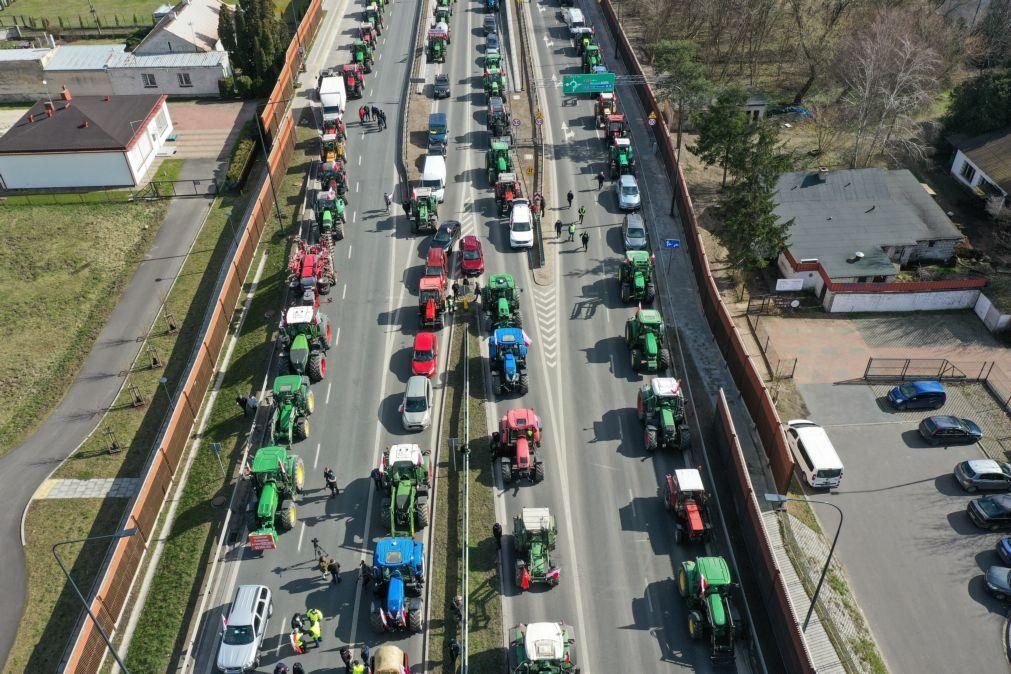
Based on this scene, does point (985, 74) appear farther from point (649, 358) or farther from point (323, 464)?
point (323, 464)

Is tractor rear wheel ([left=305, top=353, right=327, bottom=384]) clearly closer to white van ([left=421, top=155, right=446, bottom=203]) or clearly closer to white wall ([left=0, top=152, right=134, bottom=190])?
white van ([left=421, top=155, right=446, bottom=203])

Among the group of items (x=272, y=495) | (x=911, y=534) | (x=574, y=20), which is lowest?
(x=911, y=534)

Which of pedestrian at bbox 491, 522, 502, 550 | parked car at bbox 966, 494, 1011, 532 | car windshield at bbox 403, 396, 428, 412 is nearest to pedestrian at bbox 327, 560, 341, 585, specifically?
pedestrian at bbox 491, 522, 502, 550

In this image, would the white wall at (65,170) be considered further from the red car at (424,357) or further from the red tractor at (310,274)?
the red car at (424,357)

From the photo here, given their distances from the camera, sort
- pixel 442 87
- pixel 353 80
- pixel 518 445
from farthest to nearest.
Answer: pixel 353 80, pixel 442 87, pixel 518 445

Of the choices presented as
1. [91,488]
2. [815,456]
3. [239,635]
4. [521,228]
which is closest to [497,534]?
[239,635]

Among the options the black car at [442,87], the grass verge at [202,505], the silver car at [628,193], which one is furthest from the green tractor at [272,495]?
the black car at [442,87]

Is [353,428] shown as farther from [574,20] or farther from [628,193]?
[574,20]
